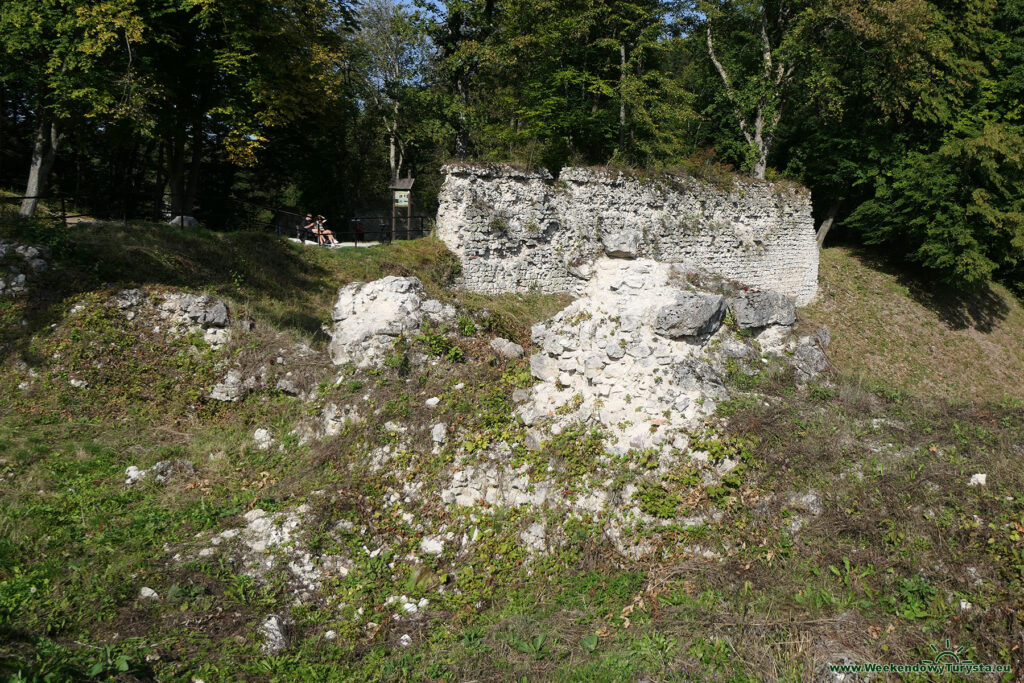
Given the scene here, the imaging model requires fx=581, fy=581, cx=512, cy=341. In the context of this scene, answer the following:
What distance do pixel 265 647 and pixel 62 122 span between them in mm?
15635

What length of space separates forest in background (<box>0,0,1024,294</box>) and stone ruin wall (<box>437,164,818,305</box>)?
1.24 meters

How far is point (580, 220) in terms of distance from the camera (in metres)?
16.6

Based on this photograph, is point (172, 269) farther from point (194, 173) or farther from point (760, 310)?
point (760, 310)

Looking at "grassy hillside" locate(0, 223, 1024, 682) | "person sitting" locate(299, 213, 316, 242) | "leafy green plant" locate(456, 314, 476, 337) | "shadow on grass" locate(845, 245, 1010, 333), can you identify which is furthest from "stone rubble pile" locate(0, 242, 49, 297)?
"shadow on grass" locate(845, 245, 1010, 333)

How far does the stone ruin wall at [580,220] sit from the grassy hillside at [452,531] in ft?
22.2

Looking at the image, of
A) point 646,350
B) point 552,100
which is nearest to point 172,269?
point 646,350

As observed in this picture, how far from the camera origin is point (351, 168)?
27.7 meters

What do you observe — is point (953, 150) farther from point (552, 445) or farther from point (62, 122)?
point (62, 122)

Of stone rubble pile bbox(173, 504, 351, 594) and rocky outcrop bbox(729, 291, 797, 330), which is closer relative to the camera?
stone rubble pile bbox(173, 504, 351, 594)

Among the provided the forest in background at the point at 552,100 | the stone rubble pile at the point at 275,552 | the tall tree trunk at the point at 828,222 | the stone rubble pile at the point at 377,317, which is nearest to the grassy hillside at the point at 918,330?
the tall tree trunk at the point at 828,222

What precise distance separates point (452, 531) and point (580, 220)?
11.8 m

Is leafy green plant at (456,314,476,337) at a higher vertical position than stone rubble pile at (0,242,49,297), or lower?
lower

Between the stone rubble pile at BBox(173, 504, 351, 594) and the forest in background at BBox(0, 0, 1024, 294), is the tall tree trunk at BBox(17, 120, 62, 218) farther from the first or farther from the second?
the stone rubble pile at BBox(173, 504, 351, 594)

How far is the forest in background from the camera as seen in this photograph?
46.5ft
